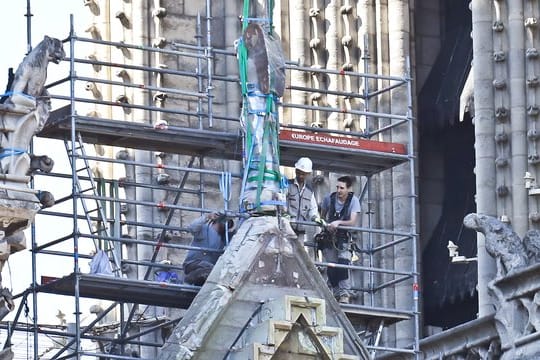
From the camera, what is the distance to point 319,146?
5031cm

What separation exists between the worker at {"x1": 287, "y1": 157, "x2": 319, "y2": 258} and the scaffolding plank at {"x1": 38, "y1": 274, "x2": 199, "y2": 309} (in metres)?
1.46

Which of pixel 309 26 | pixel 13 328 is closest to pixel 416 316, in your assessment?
pixel 13 328

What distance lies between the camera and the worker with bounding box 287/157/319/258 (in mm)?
49250

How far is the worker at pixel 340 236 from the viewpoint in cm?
5028

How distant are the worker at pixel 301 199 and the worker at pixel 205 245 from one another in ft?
2.68

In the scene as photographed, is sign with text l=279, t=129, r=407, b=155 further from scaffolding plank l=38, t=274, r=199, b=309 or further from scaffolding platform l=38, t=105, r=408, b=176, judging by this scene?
scaffolding plank l=38, t=274, r=199, b=309

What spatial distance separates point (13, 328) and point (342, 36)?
31.0 feet

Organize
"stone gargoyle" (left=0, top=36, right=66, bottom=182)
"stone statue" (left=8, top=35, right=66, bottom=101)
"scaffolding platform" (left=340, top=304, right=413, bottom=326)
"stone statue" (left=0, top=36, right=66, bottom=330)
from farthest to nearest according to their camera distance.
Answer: "scaffolding platform" (left=340, top=304, right=413, bottom=326), "stone statue" (left=8, top=35, right=66, bottom=101), "stone gargoyle" (left=0, top=36, right=66, bottom=182), "stone statue" (left=0, top=36, right=66, bottom=330)

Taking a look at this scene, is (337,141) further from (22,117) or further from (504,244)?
(22,117)

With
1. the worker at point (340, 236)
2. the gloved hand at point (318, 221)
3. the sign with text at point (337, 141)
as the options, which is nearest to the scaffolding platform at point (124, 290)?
the gloved hand at point (318, 221)

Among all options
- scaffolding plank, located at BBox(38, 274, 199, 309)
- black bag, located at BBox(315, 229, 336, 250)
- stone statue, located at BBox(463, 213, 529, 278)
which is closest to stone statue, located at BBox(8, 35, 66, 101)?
scaffolding plank, located at BBox(38, 274, 199, 309)

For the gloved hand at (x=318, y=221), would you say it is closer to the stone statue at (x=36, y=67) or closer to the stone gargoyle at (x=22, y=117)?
the stone statue at (x=36, y=67)

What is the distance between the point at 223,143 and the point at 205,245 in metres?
1.57

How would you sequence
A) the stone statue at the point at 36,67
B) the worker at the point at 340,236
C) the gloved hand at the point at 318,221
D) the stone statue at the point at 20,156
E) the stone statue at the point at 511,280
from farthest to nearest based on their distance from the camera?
the stone statue at the point at 511,280, the worker at the point at 340,236, the gloved hand at the point at 318,221, the stone statue at the point at 36,67, the stone statue at the point at 20,156
